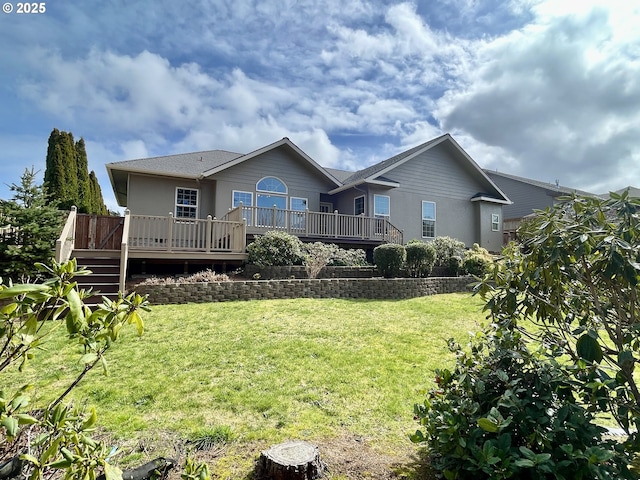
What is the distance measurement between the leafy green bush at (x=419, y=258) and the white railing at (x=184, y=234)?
5738 millimetres

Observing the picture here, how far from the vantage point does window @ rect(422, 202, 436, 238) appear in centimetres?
1741

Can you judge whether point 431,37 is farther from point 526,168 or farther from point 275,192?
point 526,168

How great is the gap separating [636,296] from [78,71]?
44.3 feet

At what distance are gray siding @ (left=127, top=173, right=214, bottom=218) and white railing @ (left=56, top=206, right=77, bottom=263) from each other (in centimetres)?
419

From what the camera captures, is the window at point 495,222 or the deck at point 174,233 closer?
the deck at point 174,233

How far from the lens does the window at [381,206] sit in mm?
15844

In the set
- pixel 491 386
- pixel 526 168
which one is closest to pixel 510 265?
pixel 491 386

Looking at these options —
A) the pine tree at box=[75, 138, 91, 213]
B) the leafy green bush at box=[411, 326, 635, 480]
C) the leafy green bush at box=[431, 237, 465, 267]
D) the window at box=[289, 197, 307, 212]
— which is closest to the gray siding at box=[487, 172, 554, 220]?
the leafy green bush at box=[431, 237, 465, 267]

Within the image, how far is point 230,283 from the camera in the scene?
8.65m

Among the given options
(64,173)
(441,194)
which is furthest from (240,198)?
(441,194)

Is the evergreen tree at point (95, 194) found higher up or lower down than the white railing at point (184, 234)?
higher up

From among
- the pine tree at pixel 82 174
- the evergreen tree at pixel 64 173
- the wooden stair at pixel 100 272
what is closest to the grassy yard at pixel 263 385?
the wooden stair at pixel 100 272

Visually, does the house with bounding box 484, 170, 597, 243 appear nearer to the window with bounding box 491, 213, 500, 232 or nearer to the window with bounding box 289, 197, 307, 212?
the window with bounding box 491, 213, 500, 232

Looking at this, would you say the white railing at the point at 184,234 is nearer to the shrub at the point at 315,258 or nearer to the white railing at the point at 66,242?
the white railing at the point at 66,242
